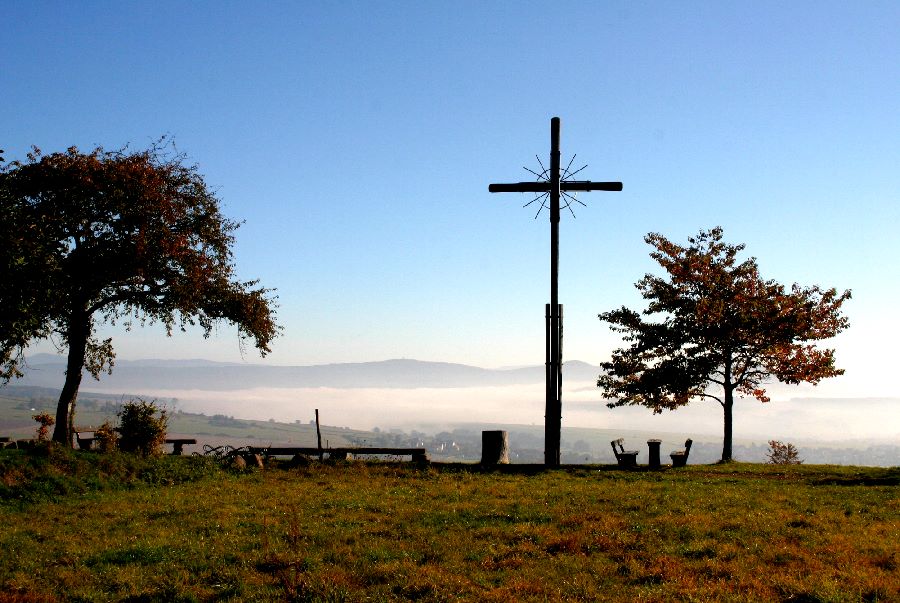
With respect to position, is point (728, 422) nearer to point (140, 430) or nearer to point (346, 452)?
point (346, 452)

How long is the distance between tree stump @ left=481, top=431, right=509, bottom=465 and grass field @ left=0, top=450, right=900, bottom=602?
457cm

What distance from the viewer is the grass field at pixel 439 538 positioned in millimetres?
10891

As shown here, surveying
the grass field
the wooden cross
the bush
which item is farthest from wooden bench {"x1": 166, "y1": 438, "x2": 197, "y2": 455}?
the wooden cross

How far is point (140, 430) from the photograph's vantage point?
96.7 feet

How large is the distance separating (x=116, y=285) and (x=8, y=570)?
884 inches

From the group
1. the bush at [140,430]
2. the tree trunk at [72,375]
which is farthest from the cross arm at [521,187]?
the tree trunk at [72,375]

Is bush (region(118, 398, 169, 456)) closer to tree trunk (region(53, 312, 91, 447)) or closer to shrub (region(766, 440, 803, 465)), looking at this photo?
tree trunk (region(53, 312, 91, 447))

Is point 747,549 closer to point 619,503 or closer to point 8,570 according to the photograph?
point 619,503

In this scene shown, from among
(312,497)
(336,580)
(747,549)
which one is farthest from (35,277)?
(747,549)

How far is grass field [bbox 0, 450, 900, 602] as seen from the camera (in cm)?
1089

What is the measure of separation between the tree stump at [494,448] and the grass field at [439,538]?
180 inches

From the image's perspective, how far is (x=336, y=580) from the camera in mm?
11156

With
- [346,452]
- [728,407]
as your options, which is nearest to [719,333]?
[728,407]

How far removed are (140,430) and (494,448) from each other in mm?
14607
